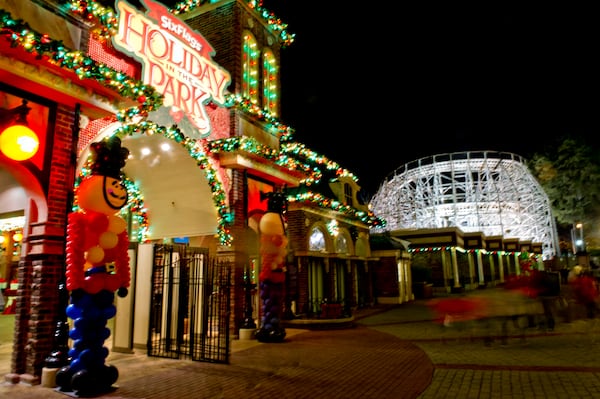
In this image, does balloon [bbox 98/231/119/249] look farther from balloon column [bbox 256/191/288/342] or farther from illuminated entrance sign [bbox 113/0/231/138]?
balloon column [bbox 256/191/288/342]

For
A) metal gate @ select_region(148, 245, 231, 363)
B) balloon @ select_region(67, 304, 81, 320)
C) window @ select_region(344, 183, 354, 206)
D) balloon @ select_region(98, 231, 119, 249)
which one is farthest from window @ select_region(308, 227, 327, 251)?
balloon @ select_region(67, 304, 81, 320)

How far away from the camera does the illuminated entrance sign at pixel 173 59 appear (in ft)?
29.8

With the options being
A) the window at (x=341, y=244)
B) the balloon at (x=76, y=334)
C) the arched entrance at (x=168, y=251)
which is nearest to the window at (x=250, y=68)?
the arched entrance at (x=168, y=251)

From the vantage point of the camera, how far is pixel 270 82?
48.0ft

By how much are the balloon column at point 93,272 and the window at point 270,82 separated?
28.3 ft

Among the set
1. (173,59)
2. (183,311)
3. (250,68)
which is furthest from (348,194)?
(183,311)

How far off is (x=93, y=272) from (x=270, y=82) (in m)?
10.3

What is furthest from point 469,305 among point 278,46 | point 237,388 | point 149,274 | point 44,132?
point 278,46

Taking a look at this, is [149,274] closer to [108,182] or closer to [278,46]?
[108,182]

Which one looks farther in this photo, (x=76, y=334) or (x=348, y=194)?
(x=348, y=194)

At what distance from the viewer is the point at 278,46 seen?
594 inches

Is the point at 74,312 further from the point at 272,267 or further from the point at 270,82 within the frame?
the point at 270,82

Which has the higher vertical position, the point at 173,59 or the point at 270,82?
the point at 270,82

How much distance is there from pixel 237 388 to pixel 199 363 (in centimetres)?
206
